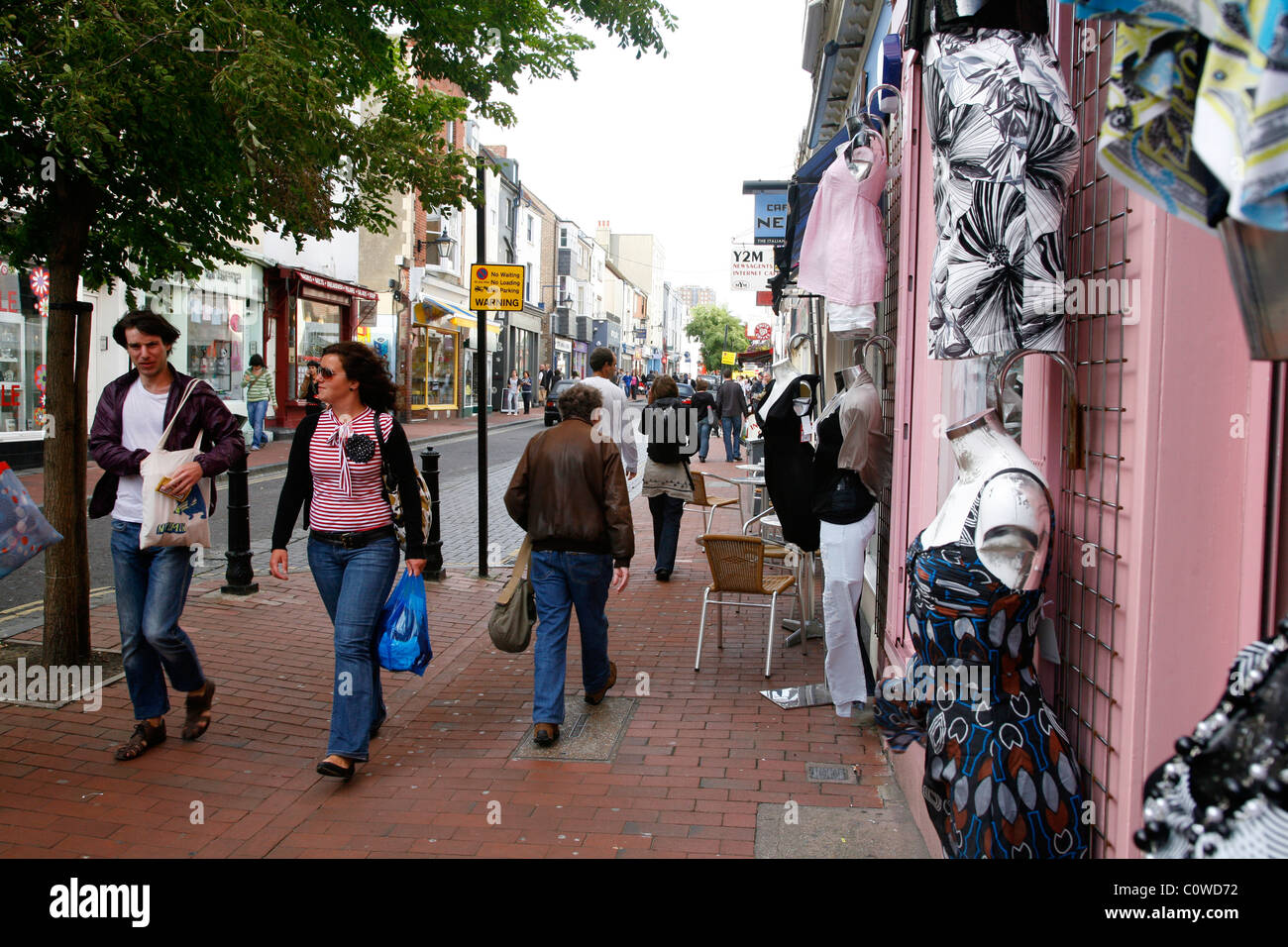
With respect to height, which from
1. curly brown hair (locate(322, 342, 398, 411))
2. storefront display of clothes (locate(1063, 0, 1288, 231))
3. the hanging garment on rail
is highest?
the hanging garment on rail

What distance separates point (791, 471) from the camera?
5.89 metres

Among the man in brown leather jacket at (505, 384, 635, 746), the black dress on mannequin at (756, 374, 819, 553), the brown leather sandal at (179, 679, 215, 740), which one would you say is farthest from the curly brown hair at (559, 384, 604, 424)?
the brown leather sandal at (179, 679, 215, 740)

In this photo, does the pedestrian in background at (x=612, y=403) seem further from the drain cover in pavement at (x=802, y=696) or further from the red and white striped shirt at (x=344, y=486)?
the red and white striped shirt at (x=344, y=486)

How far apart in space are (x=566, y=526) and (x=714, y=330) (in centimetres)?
10562

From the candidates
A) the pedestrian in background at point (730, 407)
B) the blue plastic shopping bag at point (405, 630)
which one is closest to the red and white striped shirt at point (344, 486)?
the blue plastic shopping bag at point (405, 630)

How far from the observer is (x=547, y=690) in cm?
507

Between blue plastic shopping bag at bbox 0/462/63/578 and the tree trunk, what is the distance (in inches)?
71.4

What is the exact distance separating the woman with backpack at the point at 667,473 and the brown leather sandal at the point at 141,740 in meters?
5.10

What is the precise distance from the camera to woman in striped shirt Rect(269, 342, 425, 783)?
4.49m

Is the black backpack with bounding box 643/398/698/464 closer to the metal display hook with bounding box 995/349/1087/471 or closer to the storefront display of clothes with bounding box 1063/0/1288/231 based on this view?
the metal display hook with bounding box 995/349/1087/471

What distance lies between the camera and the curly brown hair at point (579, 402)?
5.32m

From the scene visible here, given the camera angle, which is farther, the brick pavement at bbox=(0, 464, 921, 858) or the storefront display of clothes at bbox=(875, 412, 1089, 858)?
the brick pavement at bbox=(0, 464, 921, 858)

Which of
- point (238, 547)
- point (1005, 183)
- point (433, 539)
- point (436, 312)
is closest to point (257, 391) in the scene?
point (433, 539)

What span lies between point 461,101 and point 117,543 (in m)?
4.35
